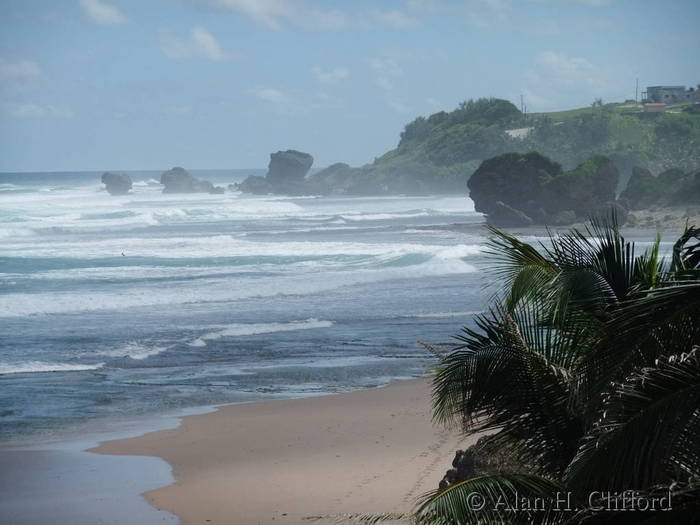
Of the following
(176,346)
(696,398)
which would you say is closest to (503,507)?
(696,398)

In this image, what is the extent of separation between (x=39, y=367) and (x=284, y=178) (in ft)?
263

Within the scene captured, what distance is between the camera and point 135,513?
9.41 metres

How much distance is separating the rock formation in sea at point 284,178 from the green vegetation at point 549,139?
6872mm

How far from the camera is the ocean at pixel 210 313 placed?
15.1m

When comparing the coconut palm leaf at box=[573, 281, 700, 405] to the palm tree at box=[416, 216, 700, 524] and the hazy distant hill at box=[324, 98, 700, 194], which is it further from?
the hazy distant hill at box=[324, 98, 700, 194]

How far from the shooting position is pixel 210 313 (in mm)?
22578

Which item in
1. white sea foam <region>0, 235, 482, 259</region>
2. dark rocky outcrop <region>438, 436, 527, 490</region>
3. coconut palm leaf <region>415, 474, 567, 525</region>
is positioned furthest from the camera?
white sea foam <region>0, 235, 482, 259</region>

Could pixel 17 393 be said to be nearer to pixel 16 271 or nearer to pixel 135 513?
pixel 135 513

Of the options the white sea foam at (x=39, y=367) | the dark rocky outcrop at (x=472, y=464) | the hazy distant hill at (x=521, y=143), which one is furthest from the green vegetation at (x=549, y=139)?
the dark rocky outcrop at (x=472, y=464)

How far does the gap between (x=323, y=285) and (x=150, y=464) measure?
16.4m

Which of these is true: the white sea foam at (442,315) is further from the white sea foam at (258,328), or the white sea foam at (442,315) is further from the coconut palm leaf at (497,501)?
the coconut palm leaf at (497,501)

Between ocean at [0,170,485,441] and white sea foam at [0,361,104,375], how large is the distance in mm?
34

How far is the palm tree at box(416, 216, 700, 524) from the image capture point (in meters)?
3.83

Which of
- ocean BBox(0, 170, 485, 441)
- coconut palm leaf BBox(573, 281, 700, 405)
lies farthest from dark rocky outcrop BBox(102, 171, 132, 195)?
coconut palm leaf BBox(573, 281, 700, 405)
